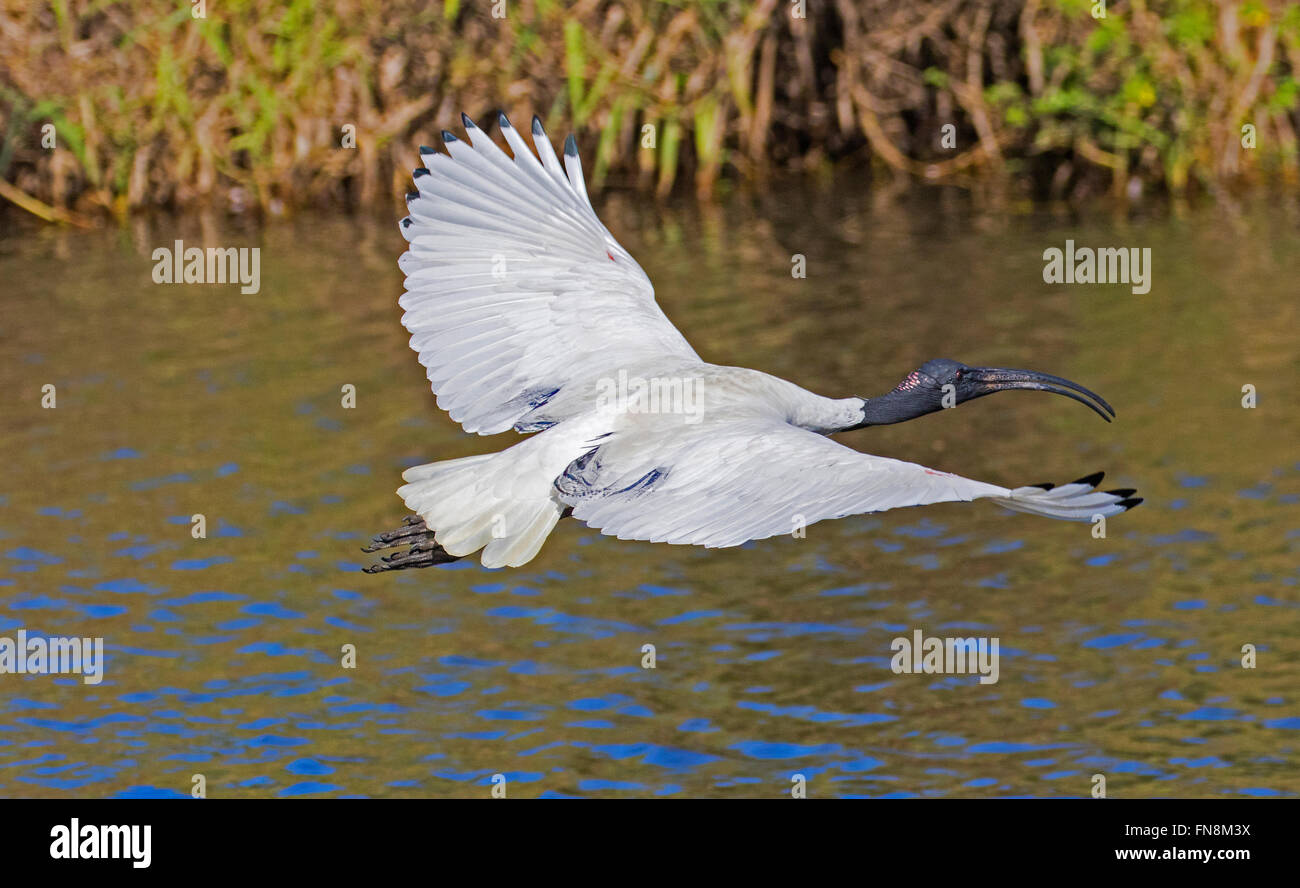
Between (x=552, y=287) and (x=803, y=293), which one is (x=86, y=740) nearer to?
(x=552, y=287)

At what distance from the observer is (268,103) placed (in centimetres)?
1809

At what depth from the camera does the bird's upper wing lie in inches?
331

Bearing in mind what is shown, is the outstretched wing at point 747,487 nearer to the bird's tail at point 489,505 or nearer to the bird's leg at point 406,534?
the bird's tail at point 489,505

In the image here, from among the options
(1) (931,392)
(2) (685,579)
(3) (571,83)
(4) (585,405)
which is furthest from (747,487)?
(3) (571,83)

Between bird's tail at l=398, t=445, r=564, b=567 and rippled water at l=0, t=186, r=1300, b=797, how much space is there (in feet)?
5.87

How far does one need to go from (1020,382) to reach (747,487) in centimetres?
219

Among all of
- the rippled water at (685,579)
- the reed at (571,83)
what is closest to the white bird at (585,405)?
the rippled water at (685,579)

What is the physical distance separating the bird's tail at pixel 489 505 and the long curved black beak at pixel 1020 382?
6.67 ft

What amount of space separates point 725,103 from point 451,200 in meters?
10.3

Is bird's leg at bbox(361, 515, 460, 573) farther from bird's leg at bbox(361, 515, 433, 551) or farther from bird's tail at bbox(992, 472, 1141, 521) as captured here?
bird's tail at bbox(992, 472, 1141, 521)

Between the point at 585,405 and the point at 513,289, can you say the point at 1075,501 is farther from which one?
the point at 513,289

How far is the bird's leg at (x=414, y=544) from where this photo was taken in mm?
8094

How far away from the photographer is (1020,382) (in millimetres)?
8531

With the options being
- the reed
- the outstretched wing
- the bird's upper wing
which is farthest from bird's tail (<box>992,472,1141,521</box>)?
the reed
